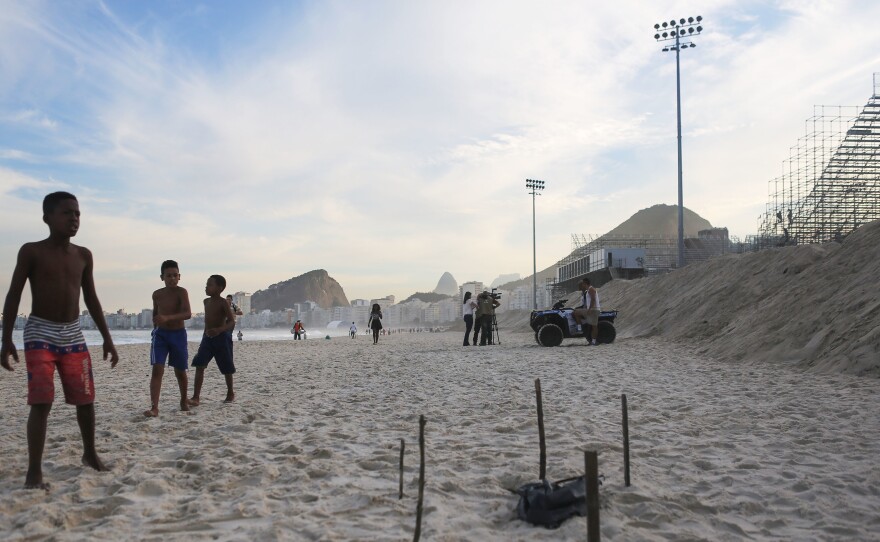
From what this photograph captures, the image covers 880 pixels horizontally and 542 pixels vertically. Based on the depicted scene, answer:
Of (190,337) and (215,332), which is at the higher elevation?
(215,332)

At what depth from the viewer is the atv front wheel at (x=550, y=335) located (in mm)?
16547

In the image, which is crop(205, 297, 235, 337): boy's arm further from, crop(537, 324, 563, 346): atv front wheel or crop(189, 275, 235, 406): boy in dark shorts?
crop(537, 324, 563, 346): atv front wheel

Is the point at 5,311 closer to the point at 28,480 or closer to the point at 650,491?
the point at 28,480

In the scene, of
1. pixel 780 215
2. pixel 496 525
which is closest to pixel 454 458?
pixel 496 525

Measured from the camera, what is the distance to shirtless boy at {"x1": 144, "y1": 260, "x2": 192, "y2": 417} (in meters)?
6.30

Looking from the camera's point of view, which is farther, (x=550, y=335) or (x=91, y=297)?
(x=550, y=335)

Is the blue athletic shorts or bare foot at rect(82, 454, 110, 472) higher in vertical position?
the blue athletic shorts

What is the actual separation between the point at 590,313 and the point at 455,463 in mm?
12412

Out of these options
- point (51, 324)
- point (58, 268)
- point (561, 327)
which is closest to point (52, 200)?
point (58, 268)

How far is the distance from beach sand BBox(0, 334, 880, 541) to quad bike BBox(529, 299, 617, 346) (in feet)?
26.3

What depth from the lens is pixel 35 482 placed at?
383 cm

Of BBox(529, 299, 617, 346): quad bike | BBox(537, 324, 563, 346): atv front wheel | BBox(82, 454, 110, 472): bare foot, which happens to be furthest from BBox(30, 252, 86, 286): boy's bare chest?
BBox(537, 324, 563, 346): atv front wheel

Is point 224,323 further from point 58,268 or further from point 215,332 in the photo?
point 58,268

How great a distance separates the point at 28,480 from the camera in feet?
12.6
